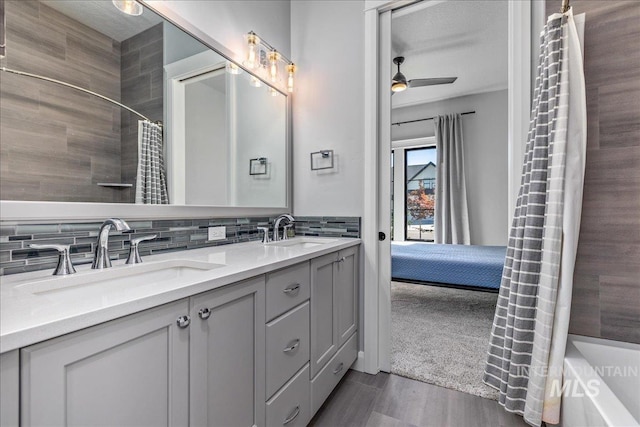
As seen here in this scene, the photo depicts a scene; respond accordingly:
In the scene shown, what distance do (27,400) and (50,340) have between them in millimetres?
101

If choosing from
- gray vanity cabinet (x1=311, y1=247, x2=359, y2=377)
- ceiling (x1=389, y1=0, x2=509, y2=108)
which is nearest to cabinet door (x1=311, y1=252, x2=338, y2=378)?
gray vanity cabinet (x1=311, y1=247, x2=359, y2=377)

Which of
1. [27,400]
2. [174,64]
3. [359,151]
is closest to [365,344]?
[359,151]

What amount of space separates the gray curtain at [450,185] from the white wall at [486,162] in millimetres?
88

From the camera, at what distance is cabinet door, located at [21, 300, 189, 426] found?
55cm

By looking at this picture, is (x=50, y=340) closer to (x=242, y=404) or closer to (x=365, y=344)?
(x=242, y=404)

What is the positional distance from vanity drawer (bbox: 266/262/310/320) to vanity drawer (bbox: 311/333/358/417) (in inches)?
18.8

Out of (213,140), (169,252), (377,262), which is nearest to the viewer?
(169,252)

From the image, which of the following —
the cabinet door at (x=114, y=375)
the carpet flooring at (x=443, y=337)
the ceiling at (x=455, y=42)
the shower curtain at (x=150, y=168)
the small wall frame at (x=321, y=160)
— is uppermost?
the ceiling at (x=455, y=42)

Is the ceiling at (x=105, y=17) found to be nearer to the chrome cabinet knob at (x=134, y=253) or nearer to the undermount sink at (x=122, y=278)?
the chrome cabinet knob at (x=134, y=253)

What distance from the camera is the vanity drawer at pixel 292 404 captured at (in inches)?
46.3

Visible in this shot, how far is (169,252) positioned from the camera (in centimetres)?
144

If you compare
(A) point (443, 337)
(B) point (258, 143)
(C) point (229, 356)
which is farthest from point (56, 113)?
(A) point (443, 337)

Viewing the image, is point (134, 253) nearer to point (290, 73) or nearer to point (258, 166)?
point (258, 166)

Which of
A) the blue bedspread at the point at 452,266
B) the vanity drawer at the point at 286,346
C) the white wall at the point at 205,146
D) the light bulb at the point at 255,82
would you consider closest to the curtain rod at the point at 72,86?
the white wall at the point at 205,146
